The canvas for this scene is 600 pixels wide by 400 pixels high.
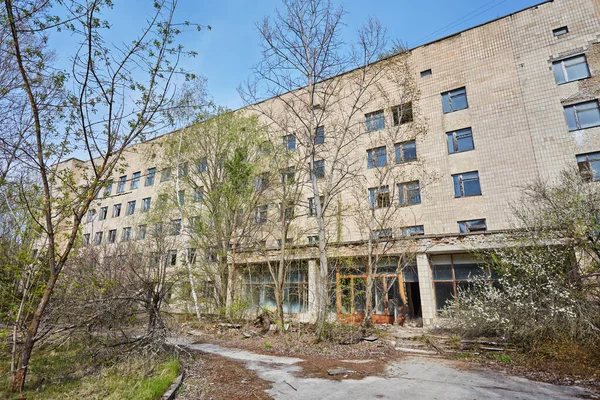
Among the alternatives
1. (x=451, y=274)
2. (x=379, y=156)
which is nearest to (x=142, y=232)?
(x=379, y=156)

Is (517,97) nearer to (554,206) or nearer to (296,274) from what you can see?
(554,206)

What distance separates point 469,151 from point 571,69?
685 centimetres

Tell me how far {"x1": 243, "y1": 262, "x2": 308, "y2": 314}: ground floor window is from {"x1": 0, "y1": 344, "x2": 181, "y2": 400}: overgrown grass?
34.7ft

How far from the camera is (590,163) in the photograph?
1591 centimetres

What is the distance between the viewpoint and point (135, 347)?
26.2 ft

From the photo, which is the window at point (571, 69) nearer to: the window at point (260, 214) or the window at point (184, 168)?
the window at point (260, 214)

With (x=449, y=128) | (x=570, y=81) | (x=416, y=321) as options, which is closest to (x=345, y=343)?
(x=416, y=321)

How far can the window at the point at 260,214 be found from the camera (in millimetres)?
21506

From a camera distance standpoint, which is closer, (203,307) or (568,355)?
(568,355)

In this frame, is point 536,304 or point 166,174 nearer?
point 536,304

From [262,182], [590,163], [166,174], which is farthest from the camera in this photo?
[166,174]

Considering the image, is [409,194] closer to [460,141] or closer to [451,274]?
[460,141]

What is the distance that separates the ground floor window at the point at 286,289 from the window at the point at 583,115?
55.6 ft

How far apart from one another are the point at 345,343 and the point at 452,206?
36.3 feet
